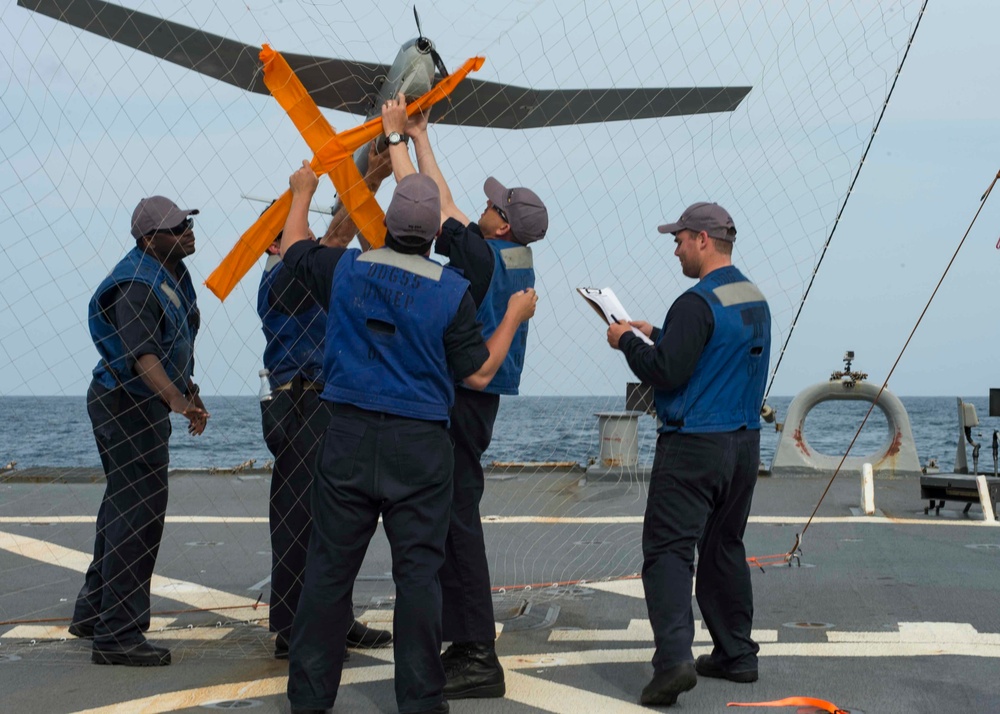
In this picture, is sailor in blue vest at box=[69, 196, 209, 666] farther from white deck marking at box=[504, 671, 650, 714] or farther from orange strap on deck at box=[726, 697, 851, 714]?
orange strap on deck at box=[726, 697, 851, 714]

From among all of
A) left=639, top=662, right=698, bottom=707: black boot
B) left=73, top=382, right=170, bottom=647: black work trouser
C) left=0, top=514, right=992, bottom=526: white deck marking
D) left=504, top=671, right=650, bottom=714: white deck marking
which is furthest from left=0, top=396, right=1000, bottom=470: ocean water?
left=639, top=662, right=698, bottom=707: black boot

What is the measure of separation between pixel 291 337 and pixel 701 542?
1.84 m

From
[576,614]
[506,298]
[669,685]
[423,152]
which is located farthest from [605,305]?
[576,614]

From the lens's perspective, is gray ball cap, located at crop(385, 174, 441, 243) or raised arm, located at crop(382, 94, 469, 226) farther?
raised arm, located at crop(382, 94, 469, 226)

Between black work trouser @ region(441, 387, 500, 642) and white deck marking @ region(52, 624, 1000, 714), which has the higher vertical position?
black work trouser @ region(441, 387, 500, 642)

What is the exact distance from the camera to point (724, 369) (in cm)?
411

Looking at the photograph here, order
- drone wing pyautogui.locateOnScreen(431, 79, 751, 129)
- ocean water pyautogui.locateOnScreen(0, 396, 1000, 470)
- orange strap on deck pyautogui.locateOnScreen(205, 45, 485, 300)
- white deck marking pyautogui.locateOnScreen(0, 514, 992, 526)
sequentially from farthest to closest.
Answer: white deck marking pyautogui.locateOnScreen(0, 514, 992, 526), ocean water pyautogui.locateOnScreen(0, 396, 1000, 470), drone wing pyautogui.locateOnScreen(431, 79, 751, 129), orange strap on deck pyautogui.locateOnScreen(205, 45, 485, 300)

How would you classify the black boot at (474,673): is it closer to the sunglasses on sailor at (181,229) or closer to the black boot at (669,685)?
the black boot at (669,685)

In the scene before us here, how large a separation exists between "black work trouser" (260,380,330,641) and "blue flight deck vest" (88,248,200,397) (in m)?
0.48

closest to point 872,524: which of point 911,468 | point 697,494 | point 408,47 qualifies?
point 911,468

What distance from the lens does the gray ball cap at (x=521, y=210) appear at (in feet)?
14.4

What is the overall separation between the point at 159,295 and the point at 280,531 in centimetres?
109

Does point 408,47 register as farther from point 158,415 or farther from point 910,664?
point 910,664

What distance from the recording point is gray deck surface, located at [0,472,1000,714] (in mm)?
3992
